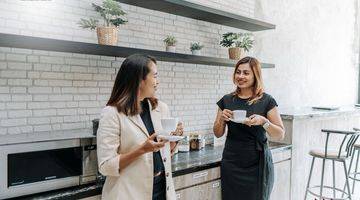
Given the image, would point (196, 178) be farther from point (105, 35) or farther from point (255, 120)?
point (105, 35)

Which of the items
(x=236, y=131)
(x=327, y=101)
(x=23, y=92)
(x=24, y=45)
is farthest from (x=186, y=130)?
(x=327, y=101)

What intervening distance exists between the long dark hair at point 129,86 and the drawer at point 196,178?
87 centimetres

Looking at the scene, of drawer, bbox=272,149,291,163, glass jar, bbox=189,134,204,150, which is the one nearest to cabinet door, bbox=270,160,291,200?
drawer, bbox=272,149,291,163

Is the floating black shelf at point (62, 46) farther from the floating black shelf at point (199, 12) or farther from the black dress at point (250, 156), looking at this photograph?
the black dress at point (250, 156)

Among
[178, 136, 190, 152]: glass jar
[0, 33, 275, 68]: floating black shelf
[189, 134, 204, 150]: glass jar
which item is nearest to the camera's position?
[0, 33, 275, 68]: floating black shelf

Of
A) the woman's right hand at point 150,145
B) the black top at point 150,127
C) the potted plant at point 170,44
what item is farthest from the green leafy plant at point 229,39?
the woman's right hand at point 150,145

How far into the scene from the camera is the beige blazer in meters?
1.62

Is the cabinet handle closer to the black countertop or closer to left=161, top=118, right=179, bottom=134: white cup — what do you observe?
the black countertop

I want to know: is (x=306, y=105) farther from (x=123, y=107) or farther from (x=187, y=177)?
(x=123, y=107)

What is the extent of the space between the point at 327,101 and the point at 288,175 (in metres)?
2.91

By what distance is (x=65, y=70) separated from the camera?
236 cm

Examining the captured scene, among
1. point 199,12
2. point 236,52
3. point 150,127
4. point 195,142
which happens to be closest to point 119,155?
point 150,127

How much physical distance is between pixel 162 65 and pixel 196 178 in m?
1.11

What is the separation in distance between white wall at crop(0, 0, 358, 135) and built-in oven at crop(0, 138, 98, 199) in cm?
51
